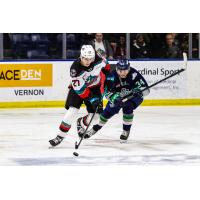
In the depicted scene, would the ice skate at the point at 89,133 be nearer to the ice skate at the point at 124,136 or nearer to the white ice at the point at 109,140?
the white ice at the point at 109,140

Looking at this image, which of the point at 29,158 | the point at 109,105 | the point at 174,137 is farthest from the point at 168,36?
the point at 29,158

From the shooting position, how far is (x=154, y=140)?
10609 millimetres

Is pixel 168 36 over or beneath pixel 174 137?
over

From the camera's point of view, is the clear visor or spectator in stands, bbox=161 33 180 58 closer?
the clear visor

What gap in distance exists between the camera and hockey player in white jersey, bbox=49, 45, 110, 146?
9.38 meters

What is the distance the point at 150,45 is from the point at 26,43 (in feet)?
6.79

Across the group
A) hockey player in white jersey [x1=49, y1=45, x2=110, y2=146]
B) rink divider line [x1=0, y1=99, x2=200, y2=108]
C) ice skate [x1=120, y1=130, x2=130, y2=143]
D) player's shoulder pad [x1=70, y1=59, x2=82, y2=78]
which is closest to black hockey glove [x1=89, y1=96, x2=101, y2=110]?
hockey player in white jersey [x1=49, y1=45, x2=110, y2=146]

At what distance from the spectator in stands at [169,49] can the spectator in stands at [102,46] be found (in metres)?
0.95

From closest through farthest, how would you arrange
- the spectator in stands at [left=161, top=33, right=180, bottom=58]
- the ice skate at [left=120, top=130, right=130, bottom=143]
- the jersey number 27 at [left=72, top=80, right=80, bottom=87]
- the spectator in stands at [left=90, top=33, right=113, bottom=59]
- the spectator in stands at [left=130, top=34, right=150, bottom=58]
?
the jersey number 27 at [left=72, top=80, right=80, bottom=87] → the ice skate at [left=120, top=130, right=130, bottom=143] → the spectator in stands at [left=90, top=33, right=113, bottom=59] → the spectator in stands at [left=130, top=34, right=150, bottom=58] → the spectator in stands at [left=161, top=33, right=180, bottom=58]

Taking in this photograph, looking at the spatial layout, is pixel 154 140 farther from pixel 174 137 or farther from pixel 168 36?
pixel 168 36

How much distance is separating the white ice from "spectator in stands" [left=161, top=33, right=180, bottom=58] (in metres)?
1.29

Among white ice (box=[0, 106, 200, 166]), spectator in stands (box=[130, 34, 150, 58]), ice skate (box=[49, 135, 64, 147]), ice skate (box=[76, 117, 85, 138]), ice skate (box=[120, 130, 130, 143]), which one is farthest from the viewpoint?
spectator in stands (box=[130, 34, 150, 58])

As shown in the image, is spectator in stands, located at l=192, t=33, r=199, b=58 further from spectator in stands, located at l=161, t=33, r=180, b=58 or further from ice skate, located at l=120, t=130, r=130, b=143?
ice skate, located at l=120, t=130, r=130, b=143

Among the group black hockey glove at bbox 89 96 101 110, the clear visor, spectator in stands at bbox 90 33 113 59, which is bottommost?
black hockey glove at bbox 89 96 101 110
